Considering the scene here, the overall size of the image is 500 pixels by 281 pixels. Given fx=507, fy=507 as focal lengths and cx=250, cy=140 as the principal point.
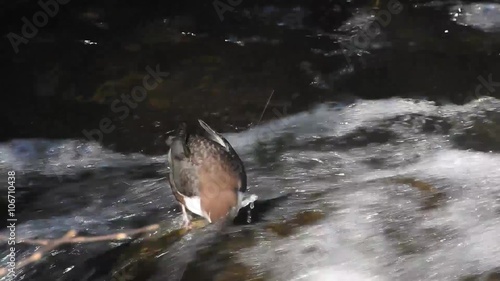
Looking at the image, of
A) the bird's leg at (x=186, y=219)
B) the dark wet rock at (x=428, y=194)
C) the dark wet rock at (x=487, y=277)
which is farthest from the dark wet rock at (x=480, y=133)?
the bird's leg at (x=186, y=219)

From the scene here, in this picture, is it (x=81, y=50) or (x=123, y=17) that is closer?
(x=81, y=50)

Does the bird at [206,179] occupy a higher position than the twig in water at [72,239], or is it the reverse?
the bird at [206,179]

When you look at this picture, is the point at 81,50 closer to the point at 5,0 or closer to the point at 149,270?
the point at 5,0

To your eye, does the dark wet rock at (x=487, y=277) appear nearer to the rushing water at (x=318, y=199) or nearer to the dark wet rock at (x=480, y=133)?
the rushing water at (x=318, y=199)

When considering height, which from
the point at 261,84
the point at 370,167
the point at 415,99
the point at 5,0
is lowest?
the point at 370,167

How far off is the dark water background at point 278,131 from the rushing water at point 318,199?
0.01 meters

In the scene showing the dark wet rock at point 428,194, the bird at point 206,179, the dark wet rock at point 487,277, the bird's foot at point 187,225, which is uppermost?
the bird at point 206,179

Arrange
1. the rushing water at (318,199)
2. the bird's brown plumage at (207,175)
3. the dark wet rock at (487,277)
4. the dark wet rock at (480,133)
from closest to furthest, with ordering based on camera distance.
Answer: the dark wet rock at (487,277) → the rushing water at (318,199) → the bird's brown plumage at (207,175) → the dark wet rock at (480,133)

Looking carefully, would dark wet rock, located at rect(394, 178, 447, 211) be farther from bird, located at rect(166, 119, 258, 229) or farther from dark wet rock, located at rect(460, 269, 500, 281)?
bird, located at rect(166, 119, 258, 229)

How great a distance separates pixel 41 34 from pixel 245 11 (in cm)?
217

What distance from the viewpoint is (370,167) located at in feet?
13.1

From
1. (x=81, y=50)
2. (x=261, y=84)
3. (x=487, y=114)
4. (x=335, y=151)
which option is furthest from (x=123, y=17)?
(x=487, y=114)

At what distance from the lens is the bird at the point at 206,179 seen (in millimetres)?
3127

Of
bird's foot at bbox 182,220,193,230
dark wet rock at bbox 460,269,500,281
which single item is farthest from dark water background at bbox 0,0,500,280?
bird's foot at bbox 182,220,193,230
